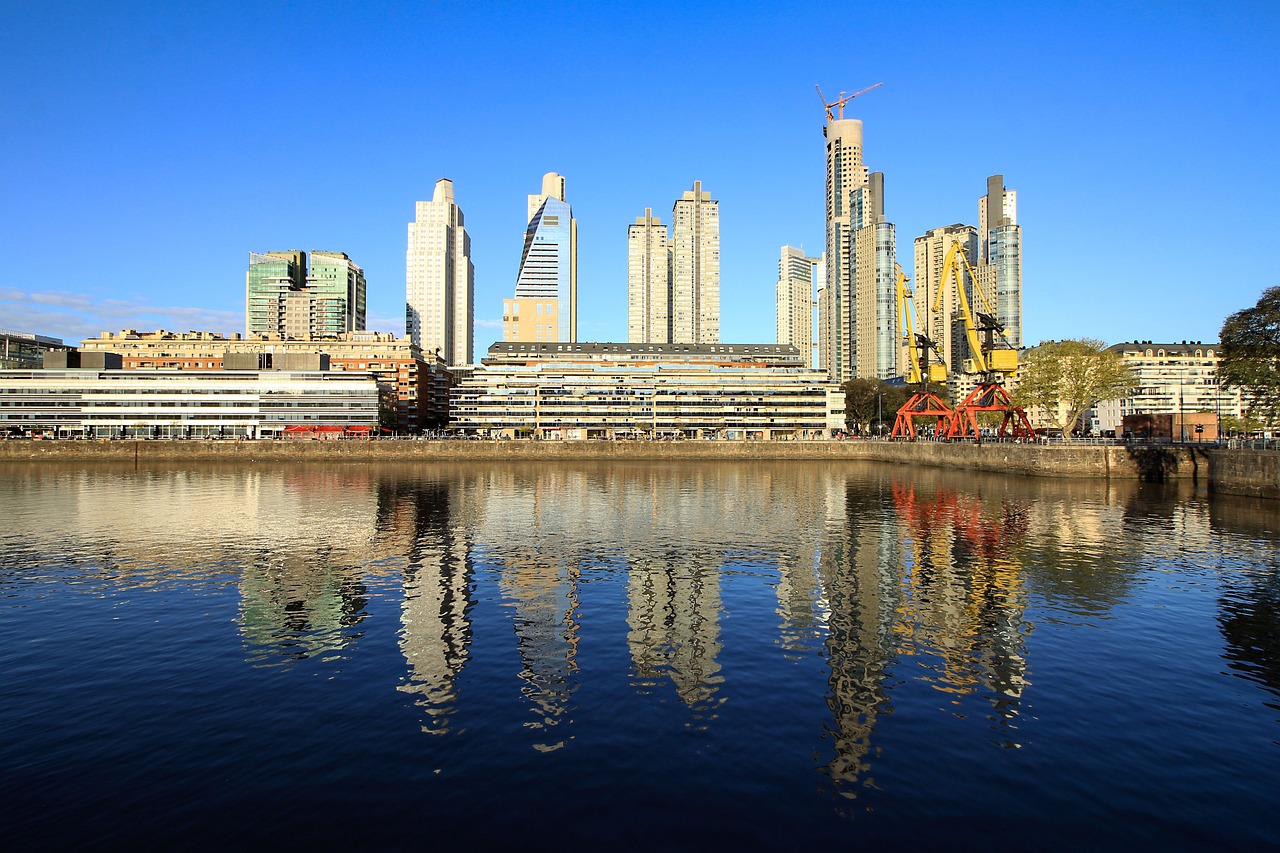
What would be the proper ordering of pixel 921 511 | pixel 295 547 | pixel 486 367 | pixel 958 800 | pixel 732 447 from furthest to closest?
pixel 486 367, pixel 732 447, pixel 921 511, pixel 295 547, pixel 958 800

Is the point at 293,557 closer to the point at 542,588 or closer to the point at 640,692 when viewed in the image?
the point at 542,588

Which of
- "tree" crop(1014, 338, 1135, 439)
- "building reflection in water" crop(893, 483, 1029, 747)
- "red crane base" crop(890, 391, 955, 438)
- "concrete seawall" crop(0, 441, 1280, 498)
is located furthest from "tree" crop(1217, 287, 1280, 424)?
"red crane base" crop(890, 391, 955, 438)

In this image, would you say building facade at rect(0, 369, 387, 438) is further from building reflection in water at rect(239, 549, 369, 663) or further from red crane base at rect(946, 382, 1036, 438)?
building reflection in water at rect(239, 549, 369, 663)

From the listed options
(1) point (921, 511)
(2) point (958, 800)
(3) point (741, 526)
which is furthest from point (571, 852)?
(1) point (921, 511)

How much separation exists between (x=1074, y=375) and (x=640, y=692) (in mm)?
114350

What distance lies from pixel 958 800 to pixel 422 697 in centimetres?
1265

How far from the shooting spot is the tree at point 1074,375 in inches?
4414

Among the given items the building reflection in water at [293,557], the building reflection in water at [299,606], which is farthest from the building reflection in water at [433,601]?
the building reflection in water at [299,606]

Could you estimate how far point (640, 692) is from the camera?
19.8m

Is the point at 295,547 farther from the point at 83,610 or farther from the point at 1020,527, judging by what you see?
the point at 1020,527

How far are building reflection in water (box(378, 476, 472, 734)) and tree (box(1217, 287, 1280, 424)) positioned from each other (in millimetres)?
70358

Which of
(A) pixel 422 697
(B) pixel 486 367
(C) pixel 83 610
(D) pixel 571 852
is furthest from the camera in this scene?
(B) pixel 486 367

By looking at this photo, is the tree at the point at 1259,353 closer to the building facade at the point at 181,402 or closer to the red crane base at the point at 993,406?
the red crane base at the point at 993,406

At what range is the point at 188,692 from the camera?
1970 centimetres
